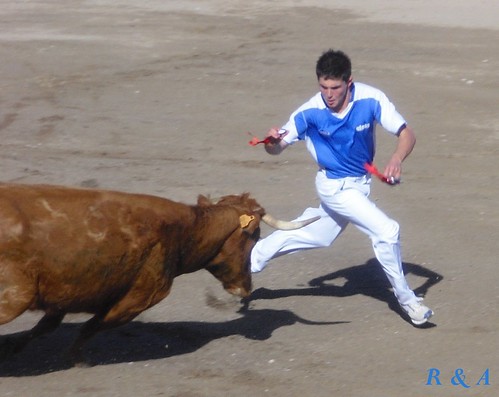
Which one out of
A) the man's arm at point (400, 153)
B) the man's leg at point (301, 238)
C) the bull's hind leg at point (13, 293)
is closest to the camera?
the bull's hind leg at point (13, 293)

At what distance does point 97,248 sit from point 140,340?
126 cm

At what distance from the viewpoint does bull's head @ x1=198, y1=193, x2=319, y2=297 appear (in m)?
8.24

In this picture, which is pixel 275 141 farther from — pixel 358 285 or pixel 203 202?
pixel 358 285

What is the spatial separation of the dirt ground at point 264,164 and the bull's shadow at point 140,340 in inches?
0.8

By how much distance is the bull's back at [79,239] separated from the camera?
7086 millimetres

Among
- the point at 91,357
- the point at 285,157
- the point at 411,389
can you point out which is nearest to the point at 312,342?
the point at 411,389

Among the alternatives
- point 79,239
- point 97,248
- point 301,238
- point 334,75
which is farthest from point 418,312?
point 79,239

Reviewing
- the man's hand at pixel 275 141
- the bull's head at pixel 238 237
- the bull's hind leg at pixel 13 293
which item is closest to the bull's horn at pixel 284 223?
the bull's head at pixel 238 237

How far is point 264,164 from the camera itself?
1237 cm

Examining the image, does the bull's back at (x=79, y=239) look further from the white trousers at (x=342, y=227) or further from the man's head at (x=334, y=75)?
the man's head at (x=334, y=75)

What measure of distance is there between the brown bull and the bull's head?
1cm

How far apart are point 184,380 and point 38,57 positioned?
970 centimetres

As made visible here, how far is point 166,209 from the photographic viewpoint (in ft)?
25.6

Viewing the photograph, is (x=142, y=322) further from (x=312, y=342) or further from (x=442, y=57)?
(x=442, y=57)
